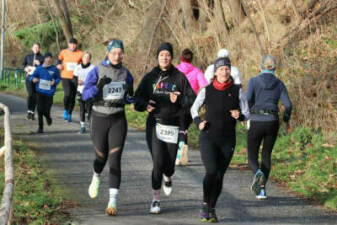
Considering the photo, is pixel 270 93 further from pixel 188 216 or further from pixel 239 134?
pixel 239 134

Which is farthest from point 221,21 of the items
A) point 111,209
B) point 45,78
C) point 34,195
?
point 111,209

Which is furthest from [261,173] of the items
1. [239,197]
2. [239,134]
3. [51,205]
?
[239,134]

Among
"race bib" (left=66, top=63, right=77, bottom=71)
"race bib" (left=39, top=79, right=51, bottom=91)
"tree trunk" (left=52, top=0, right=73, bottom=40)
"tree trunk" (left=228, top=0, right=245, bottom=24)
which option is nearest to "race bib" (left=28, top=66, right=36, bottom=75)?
"race bib" (left=39, top=79, right=51, bottom=91)

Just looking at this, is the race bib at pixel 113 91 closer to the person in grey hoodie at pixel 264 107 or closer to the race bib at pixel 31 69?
the person in grey hoodie at pixel 264 107

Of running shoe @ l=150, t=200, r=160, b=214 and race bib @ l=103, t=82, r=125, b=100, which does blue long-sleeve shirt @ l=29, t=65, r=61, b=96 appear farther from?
running shoe @ l=150, t=200, r=160, b=214

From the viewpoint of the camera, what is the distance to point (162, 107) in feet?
27.5

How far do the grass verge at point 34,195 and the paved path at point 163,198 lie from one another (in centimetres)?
19

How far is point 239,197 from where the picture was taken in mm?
9664

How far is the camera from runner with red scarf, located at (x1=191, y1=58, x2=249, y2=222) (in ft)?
26.2

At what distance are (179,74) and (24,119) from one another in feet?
34.6

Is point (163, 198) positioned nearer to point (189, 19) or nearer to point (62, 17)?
point (189, 19)

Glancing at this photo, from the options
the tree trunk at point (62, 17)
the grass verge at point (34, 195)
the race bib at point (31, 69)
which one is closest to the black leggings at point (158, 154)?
the grass verge at point (34, 195)

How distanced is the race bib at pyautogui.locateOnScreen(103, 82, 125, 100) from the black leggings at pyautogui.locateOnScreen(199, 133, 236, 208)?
1.12 meters

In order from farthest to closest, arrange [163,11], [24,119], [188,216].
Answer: [163,11], [24,119], [188,216]
